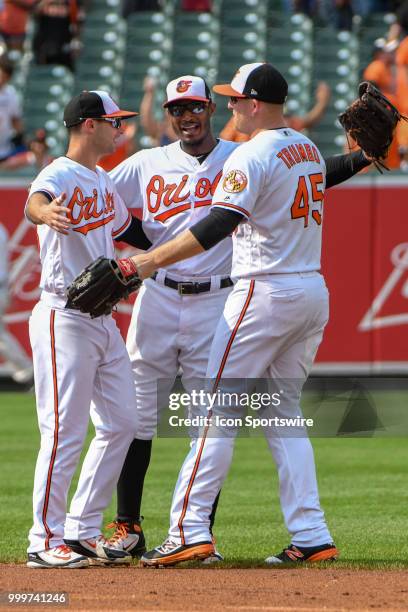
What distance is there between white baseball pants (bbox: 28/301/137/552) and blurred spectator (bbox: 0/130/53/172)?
8271 millimetres

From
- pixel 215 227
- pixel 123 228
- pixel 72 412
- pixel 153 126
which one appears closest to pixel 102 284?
pixel 215 227

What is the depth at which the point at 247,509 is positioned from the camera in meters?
A: 7.49

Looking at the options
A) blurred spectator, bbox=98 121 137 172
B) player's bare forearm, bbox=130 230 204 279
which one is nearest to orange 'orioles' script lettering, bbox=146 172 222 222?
player's bare forearm, bbox=130 230 204 279

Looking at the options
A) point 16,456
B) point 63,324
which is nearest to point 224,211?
point 63,324

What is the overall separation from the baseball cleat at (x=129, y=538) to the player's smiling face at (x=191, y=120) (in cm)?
196

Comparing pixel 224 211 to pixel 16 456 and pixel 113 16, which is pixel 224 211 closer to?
pixel 16 456

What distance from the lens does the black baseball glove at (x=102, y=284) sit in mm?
5227

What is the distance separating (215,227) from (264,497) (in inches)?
120

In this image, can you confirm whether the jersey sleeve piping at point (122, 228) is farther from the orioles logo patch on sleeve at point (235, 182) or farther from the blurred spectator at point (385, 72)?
the blurred spectator at point (385, 72)

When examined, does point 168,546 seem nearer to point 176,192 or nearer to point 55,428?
point 55,428

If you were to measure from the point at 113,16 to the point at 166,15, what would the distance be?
908 mm

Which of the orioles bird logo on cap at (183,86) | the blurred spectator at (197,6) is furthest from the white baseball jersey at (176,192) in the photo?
the blurred spectator at (197,6)

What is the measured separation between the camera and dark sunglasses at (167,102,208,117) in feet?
20.2

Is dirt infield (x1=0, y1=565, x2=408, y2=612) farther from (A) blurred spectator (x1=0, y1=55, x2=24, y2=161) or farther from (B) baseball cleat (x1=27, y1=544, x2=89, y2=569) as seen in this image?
(A) blurred spectator (x1=0, y1=55, x2=24, y2=161)
